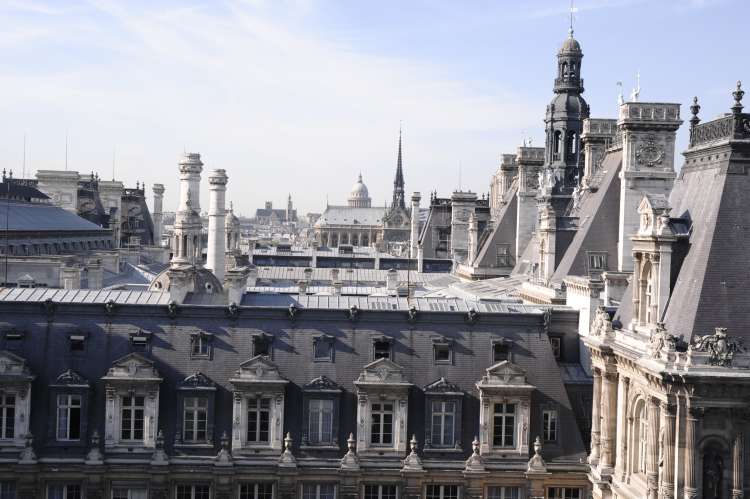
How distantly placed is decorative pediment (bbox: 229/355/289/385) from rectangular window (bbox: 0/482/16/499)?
8.63 meters

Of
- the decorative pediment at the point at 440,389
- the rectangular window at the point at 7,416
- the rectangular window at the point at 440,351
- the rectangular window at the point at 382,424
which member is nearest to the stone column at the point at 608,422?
the decorative pediment at the point at 440,389

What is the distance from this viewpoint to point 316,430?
116 ft

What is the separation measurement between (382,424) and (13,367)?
538 inches

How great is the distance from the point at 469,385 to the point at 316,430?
19.8ft

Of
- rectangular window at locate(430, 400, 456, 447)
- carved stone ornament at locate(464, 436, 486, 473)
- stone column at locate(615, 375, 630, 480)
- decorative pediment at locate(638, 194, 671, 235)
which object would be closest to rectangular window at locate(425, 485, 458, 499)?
carved stone ornament at locate(464, 436, 486, 473)

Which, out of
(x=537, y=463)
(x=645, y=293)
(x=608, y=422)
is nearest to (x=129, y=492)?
(x=537, y=463)

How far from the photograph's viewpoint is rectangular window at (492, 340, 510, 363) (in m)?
36.8

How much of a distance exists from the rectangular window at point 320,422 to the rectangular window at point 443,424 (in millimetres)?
3839

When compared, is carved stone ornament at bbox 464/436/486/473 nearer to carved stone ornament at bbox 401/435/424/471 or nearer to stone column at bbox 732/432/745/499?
carved stone ornament at bbox 401/435/424/471

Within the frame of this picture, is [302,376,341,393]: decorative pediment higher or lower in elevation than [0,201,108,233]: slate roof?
lower

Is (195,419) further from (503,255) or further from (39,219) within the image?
(39,219)

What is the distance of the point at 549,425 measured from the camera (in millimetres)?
36031

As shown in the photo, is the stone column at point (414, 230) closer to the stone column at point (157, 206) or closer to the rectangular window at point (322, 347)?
the stone column at point (157, 206)

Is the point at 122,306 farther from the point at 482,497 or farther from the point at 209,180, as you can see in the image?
the point at 209,180
